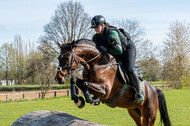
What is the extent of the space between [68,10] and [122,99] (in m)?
33.4

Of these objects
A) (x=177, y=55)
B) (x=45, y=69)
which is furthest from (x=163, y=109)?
(x=177, y=55)

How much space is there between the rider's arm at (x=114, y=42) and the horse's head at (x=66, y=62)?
0.93 meters

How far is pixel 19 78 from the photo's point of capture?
5706cm

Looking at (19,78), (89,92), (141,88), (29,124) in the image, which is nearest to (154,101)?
(141,88)

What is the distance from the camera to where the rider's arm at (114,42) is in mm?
5855

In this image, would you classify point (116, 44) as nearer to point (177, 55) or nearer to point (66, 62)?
point (66, 62)

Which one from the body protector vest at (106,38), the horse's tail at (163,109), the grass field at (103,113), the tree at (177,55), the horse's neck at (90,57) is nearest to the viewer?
the horse's neck at (90,57)

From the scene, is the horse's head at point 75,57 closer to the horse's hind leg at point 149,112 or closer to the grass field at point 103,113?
the horse's hind leg at point 149,112

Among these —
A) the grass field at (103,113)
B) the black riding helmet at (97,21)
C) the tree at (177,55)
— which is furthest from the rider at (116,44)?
the tree at (177,55)

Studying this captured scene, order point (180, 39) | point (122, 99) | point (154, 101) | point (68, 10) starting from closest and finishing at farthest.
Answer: point (122, 99), point (154, 101), point (68, 10), point (180, 39)

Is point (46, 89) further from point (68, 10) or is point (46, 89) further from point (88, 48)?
point (88, 48)

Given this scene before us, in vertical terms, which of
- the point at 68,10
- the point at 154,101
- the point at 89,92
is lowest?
the point at 154,101

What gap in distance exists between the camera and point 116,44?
5.91 meters

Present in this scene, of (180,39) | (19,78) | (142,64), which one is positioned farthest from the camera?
(19,78)
